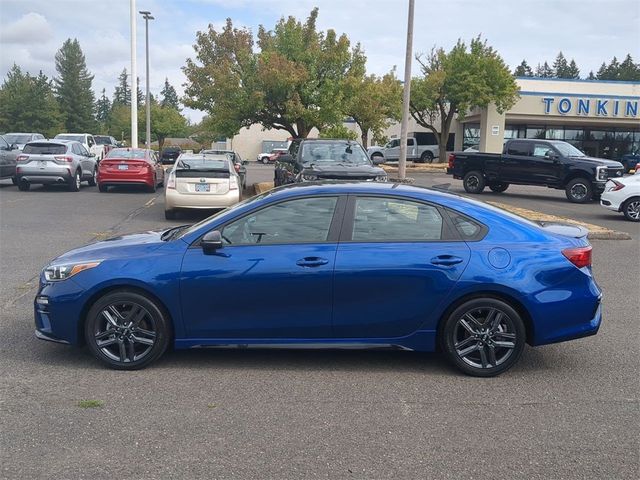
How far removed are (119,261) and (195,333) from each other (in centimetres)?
85

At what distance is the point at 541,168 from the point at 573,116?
82.7ft

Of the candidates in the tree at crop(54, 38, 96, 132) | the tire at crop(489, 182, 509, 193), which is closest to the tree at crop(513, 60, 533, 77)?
the tree at crop(54, 38, 96, 132)

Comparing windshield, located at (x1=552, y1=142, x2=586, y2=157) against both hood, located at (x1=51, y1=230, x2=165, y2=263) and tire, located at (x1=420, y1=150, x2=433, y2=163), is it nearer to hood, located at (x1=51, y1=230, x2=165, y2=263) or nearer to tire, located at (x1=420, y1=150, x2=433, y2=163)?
A: hood, located at (x1=51, y1=230, x2=165, y2=263)

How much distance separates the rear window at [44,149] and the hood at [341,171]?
10710 millimetres

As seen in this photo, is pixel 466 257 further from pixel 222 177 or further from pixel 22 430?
pixel 222 177

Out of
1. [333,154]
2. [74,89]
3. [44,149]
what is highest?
[74,89]

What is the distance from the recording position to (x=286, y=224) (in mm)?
5461

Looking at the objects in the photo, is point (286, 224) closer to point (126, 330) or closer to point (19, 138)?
point (126, 330)

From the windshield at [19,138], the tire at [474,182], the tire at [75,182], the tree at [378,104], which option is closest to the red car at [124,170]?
the tire at [75,182]

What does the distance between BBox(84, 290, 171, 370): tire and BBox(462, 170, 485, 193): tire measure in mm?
19465

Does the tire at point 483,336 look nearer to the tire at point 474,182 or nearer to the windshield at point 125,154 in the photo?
the windshield at point 125,154

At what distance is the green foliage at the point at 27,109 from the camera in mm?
70938

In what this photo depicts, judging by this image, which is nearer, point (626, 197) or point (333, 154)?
point (333, 154)

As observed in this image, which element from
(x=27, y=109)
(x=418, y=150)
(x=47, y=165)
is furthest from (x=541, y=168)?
(x=27, y=109)
